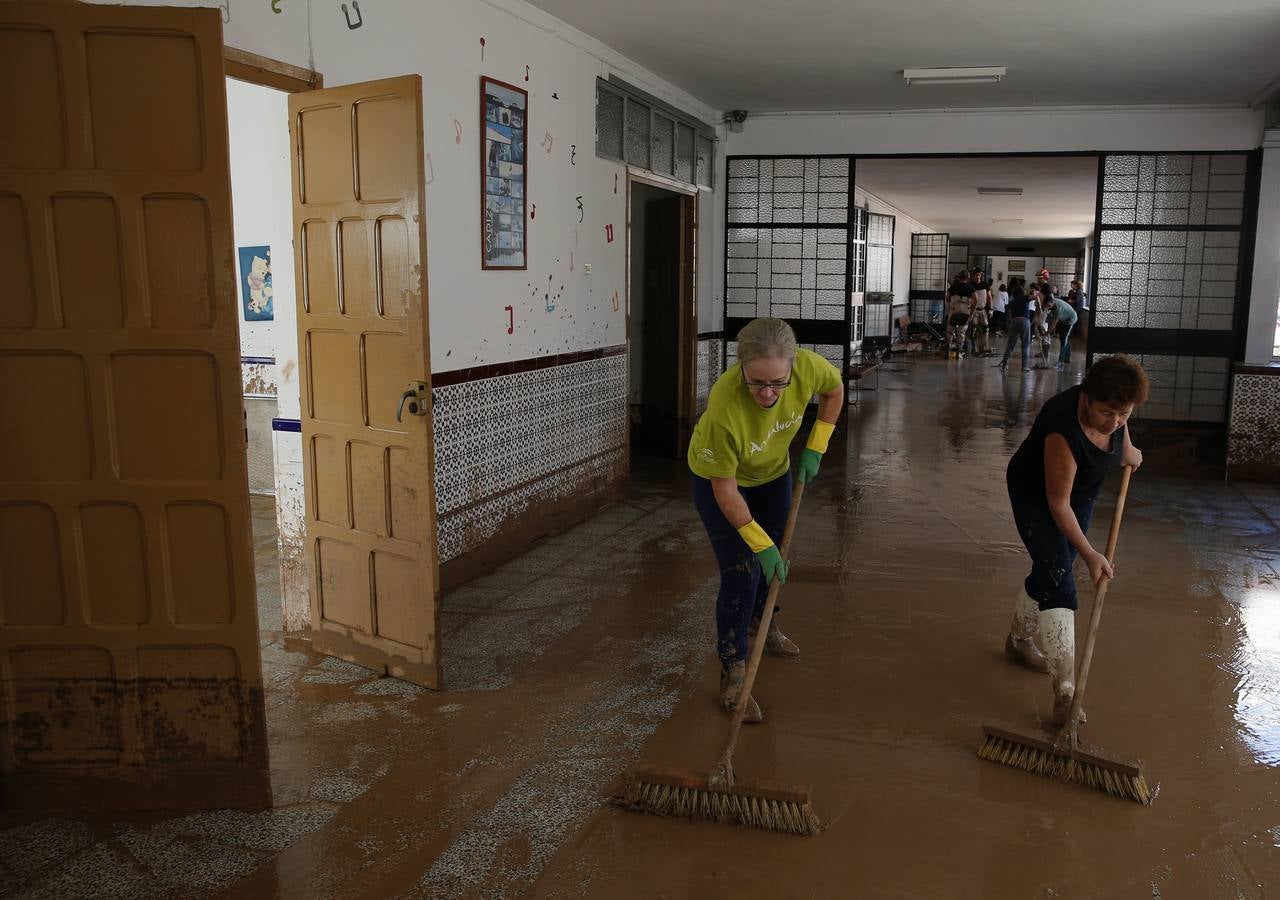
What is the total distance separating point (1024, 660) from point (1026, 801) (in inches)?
41.7

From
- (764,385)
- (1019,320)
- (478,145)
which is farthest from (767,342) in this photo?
(1019,320)

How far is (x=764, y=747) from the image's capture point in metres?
3.16

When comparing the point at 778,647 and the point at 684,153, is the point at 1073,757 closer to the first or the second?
the point at 778,647

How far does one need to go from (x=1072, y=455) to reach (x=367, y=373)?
2.43m

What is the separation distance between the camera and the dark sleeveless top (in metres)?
3.15

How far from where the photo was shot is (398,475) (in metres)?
3.51

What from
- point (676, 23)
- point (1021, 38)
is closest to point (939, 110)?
point (1021, 38)

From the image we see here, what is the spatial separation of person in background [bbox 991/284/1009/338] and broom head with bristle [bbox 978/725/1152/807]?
63.4ft

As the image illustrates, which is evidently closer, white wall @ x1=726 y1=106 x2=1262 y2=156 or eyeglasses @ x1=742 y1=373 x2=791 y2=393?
eyeglasses @ x1=742 y1=373 x2=791 y2=393

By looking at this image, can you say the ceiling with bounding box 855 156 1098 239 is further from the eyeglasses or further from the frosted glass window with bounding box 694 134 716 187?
the eyeglasses

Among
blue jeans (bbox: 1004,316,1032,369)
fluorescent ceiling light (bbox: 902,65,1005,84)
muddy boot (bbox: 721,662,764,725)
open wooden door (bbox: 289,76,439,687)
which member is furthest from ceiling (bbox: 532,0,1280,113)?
blue jeans (bbox: 1004,316,1032,369)

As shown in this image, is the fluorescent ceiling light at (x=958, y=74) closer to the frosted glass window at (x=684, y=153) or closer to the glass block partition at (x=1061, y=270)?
the frosted glass window at (x=684, y=153)

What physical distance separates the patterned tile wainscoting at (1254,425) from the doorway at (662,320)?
4127mm

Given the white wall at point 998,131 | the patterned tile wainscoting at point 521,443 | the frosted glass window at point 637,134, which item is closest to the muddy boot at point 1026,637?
the patterned tile wainscoting at point 521,443
